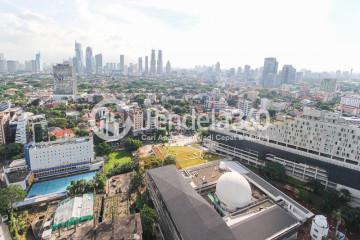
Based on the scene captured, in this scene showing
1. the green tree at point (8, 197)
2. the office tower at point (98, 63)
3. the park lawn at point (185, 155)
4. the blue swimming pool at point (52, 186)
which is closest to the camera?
the green tree at point (8, 197)

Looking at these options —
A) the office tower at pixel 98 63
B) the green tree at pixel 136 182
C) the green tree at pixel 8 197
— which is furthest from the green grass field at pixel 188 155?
the office tower at pixel 98 63

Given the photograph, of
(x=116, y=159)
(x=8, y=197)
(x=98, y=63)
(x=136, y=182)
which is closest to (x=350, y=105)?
(x=116, y=159)

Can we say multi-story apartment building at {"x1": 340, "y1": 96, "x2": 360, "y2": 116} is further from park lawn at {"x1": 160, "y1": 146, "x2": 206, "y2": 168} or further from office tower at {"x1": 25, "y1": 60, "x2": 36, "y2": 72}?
office tower at {"x1": 25, "y1": 60, "x2": 36, "y2": 72}

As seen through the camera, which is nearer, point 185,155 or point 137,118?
point 185,155

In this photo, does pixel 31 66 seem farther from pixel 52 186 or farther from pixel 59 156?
pixel 52 186

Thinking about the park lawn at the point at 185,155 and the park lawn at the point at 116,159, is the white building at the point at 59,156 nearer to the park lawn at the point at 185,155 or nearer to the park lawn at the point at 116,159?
the park lawn at the point at 116,159
